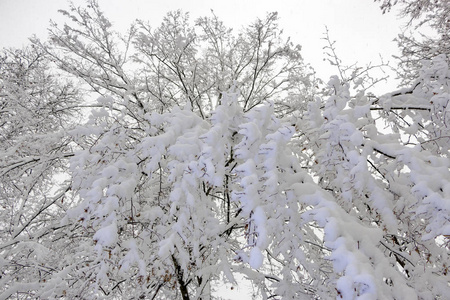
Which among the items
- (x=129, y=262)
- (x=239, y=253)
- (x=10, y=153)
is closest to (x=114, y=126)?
(x=129, y=262)

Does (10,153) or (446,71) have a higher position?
(10,153)

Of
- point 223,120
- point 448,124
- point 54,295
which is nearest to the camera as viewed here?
point 223,120

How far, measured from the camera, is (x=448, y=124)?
2.06 meters

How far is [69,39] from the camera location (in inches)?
181

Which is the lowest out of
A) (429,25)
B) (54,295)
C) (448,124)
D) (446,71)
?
(54,295)

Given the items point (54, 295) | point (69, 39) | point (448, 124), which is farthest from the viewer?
point (69, 39)

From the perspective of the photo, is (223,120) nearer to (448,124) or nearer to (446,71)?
(448,124)

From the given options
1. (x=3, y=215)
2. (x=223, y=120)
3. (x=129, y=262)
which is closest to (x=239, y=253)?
(x=129, y=262)

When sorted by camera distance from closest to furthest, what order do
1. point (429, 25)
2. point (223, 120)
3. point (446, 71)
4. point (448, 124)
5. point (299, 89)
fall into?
point (223, 120) < point (448, 124) < point (446, 71) < point (299, 89) < point (429, 25)

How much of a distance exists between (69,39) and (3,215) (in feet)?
10.2

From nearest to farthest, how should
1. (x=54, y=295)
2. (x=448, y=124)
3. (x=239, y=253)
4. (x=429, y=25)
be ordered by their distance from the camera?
(x=239, y=253)
(x=448, y=124)
(x=54, y=295)
(x=429, y=25)

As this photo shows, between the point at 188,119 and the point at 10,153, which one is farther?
the point at 10,153

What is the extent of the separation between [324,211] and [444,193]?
63 cm

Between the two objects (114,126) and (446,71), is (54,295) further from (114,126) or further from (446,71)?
(446,71)
